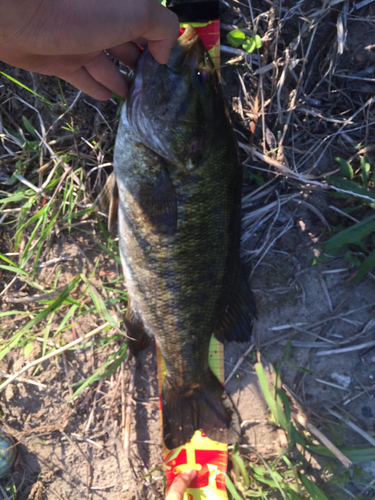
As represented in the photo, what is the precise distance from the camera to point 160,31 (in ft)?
4.87

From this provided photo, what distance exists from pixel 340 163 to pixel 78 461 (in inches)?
118

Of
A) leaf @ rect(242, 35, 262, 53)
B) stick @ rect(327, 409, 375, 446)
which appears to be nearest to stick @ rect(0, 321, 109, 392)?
stick @ rect(327, 409, 375, 446)

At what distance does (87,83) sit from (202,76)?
2.39 feet

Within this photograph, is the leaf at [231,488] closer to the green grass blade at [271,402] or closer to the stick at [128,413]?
the green grass blade at [271,402]

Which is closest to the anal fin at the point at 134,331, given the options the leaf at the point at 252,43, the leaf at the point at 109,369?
the leaf at the point at 109,369

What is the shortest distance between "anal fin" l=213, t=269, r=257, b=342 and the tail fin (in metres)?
0.33

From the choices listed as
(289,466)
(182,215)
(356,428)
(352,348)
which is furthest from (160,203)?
(356,428)

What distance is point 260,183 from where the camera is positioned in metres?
2.19

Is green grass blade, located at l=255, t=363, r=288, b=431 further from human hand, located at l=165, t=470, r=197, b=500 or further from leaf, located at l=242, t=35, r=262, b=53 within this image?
leaf, located at l=242, t=35, r=262, b=53

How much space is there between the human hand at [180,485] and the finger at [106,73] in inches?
106

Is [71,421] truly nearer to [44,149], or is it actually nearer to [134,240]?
[134,240]

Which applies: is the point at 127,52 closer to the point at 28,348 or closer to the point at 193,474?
the point at 28,348

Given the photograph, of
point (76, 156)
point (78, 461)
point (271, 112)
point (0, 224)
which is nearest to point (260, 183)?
point (271, 112)

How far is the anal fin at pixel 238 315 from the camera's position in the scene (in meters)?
2.13
